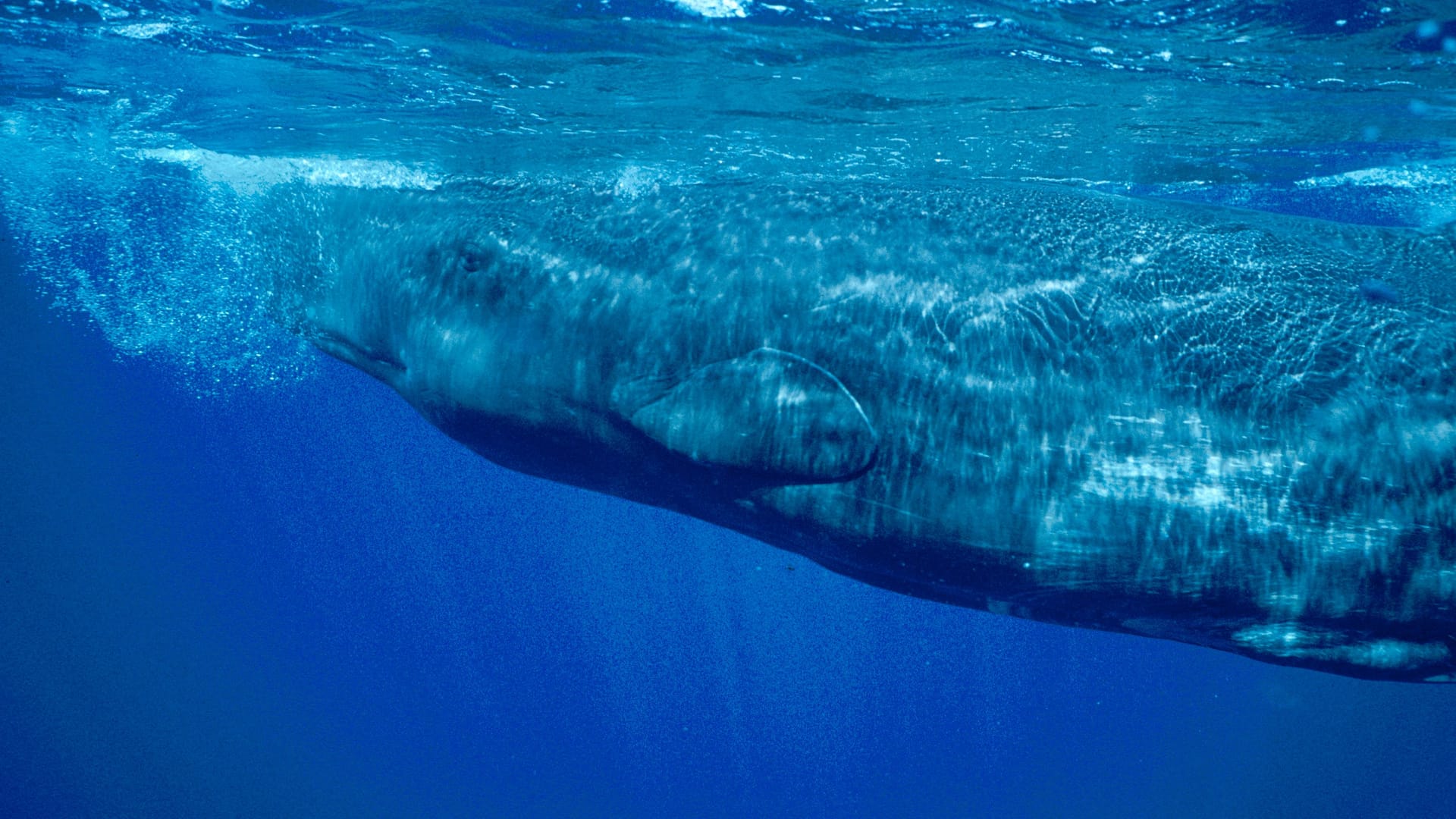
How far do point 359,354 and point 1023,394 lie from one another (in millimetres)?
4543

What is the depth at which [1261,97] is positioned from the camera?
421 inches

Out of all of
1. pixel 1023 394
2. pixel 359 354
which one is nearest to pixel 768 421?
pixel 1023 394

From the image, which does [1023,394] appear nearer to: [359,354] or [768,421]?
[768,421]

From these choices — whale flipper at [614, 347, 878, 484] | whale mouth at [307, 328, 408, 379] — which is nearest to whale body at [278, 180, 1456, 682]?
whale flipper at [614, 347, 878, 484]

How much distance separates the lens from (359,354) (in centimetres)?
550

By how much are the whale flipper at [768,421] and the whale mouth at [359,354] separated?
91.3 inches

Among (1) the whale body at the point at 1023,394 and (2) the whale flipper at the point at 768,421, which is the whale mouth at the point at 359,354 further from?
(2) the whale flipper at the point at 768,421

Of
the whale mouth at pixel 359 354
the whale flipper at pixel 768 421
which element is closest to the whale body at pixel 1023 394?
the whale flipper at pixel 768 421

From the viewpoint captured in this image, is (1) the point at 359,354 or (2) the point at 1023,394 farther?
(1) the point at 359,354

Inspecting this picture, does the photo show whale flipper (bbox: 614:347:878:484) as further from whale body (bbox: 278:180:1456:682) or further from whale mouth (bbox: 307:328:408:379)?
whale mouth (bbox: 307:328:408:379)

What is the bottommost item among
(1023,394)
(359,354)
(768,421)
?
(359,354)

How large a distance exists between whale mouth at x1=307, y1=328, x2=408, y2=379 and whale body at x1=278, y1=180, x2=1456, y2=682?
2.05ft

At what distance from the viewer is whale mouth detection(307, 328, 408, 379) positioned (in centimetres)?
516

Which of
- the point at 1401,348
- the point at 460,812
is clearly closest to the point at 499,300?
the point at 1401,348
